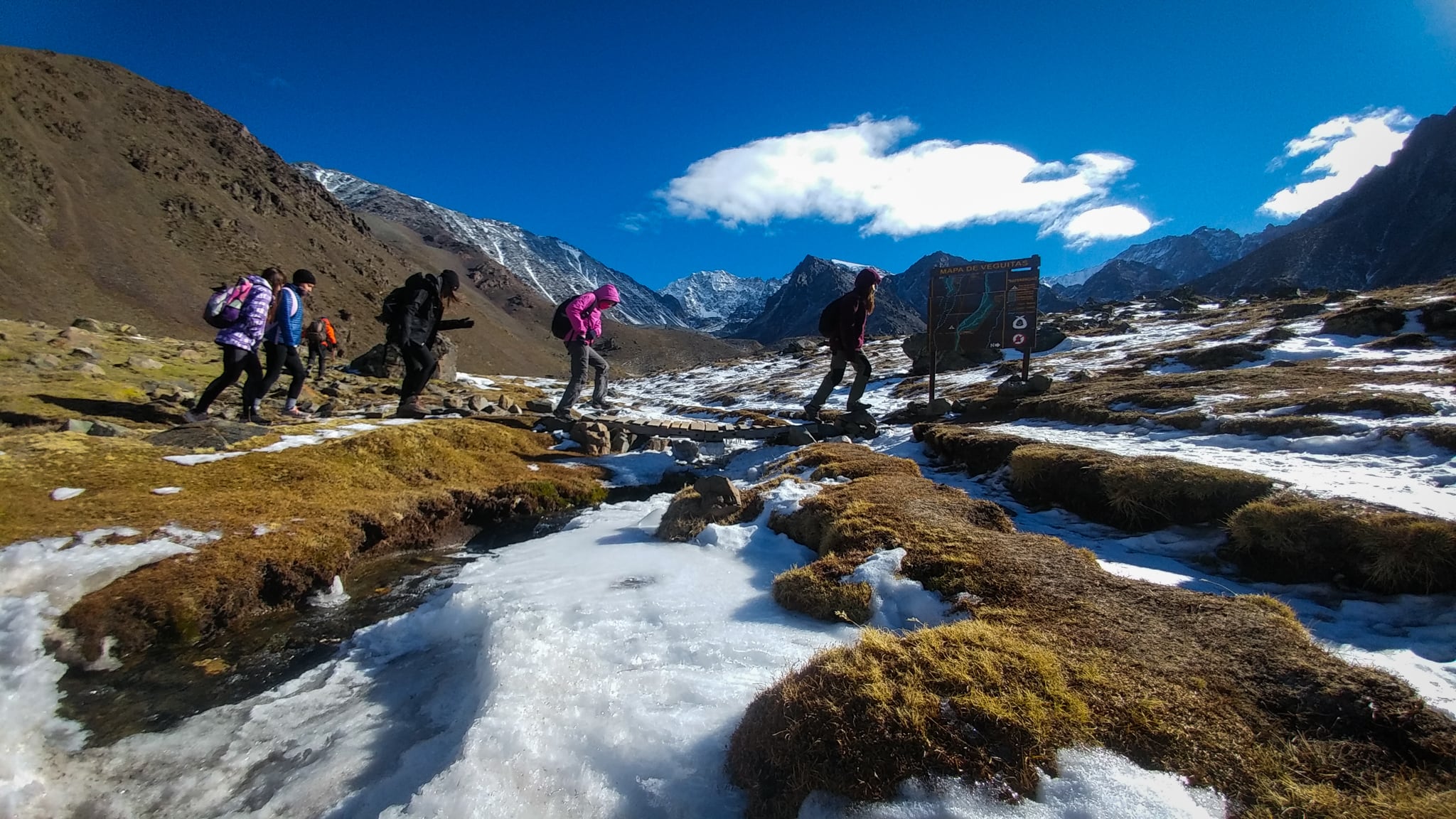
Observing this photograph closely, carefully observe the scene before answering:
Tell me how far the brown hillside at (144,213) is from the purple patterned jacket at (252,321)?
87.7m

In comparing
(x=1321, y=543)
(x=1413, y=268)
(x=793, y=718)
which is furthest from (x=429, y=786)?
(x=1413, y=268)

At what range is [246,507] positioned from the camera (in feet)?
23.2

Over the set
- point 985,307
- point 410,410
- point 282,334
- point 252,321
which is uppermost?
point 985,307

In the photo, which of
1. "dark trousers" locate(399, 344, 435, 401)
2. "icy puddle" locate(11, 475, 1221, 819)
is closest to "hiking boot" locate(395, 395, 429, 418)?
"dark trousers" locate(399, 344, 435, 401)

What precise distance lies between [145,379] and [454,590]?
1453 centimetres

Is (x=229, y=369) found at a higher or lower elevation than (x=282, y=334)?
lower

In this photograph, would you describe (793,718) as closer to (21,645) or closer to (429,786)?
(429,786)

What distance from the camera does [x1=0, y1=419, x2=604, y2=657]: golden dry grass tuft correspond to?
521cm

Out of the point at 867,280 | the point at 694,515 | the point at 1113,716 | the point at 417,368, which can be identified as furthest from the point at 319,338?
the point at 1113,716

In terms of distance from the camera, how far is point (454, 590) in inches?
240

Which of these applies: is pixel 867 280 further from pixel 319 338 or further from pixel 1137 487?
pixel 319 338

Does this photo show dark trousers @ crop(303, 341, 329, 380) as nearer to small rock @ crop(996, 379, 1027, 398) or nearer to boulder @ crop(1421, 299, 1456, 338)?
small rock @ crop(996, 379, 1027, 398)

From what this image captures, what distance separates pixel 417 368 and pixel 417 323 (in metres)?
1.20

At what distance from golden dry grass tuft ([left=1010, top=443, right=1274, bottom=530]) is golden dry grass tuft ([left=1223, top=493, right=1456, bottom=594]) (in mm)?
586
